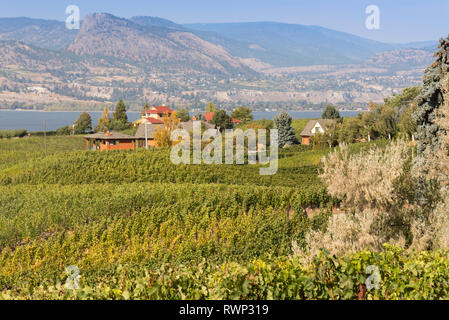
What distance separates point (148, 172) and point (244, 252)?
66.6 feet

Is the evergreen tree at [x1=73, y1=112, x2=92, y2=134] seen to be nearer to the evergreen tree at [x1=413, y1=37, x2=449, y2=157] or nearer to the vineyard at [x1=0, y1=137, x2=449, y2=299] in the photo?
the vineyard at [x1=0, y1=137, x2=449, y2=299]

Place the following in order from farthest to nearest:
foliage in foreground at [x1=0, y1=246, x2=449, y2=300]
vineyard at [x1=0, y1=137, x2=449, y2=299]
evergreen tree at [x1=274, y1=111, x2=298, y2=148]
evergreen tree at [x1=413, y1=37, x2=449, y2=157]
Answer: evergreen tree at [x1=274, y1=111, x2=298, y2=148] < evergreen tree at [x1=413, y1=37, x2=449, y2=157] < vineyard at [x1=0, y1=137, x2=449, y2=299] < foliage in foreground at [x1=0, y1=246, x2=449, y2=300]

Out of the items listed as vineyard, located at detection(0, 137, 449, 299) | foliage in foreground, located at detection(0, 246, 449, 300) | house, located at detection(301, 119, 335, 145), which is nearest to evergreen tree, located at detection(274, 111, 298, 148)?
house, located at detection(301, 119, 335, 145)

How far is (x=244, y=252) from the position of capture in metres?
20.3

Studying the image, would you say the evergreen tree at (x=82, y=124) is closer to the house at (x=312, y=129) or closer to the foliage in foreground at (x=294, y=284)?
the house at (x=312, y=129)

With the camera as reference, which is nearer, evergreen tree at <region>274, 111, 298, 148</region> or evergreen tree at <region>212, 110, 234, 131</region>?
evergreen tree at <region>274, 111, 298, 148</region>

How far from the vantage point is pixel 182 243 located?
2189 centimetres

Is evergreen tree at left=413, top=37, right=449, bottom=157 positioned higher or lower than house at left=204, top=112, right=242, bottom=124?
higher

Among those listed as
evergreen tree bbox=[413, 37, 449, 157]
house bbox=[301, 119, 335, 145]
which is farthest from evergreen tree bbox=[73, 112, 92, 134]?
evergreen tree bbox=[413, 37, 449, 157]

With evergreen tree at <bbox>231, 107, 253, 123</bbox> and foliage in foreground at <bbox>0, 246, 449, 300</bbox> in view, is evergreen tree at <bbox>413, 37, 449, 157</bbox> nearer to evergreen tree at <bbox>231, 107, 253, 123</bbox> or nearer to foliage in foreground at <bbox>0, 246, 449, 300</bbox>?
foliage in foreground at <bbox>0, 246, 449, 300</bbox>

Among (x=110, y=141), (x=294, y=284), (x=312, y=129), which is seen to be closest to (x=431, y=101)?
(x=294, y=284)

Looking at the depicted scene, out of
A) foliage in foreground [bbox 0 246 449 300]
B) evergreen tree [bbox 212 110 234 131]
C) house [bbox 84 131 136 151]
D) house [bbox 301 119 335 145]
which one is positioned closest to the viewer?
foliage in foreground [bbox 0 246 449 300]

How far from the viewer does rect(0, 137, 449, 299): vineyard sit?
28.8ft
